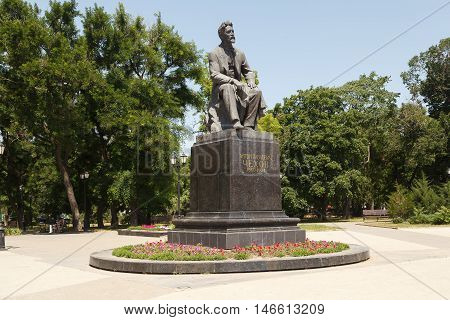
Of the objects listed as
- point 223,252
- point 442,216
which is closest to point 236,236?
point 223,252

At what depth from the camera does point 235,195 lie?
11.8 metres

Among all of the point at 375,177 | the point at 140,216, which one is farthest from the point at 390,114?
the point at 140,216

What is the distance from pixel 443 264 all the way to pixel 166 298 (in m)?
6.24

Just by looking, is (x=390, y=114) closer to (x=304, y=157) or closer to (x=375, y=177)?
(x=375, y=177)

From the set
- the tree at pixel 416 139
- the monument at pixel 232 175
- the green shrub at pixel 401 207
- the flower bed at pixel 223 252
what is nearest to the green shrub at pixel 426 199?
the green shrub at pixel 401 207

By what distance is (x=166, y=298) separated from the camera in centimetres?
701

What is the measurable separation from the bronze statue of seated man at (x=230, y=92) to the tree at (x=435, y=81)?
42774 millimetres

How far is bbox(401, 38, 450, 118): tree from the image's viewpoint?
51.5 meters

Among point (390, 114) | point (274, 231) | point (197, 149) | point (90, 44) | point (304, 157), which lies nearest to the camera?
point (274, 231)

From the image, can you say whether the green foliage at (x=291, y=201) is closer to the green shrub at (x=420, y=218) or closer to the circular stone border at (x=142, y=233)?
the green shrub at (x=420, y=218)

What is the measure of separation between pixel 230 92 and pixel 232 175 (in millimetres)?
2437

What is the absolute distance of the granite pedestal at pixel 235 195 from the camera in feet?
37.7

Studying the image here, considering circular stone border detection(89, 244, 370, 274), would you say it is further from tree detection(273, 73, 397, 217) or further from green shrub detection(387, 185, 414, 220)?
tree detection(273, 73, 397, 217)

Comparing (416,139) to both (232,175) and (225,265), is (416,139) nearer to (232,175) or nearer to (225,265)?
(232,175)
